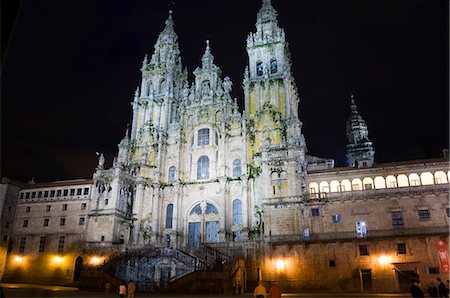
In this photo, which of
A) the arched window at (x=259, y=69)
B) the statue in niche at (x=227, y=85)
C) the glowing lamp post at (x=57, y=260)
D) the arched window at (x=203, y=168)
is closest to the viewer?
the glowing lamp post at (x=57, y=260)

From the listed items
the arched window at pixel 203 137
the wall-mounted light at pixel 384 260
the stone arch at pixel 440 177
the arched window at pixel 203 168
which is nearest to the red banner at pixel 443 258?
the wall-mounted light at pixel 384 260

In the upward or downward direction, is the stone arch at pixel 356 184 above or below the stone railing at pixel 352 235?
above

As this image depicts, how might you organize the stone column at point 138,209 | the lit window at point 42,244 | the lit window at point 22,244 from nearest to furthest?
the stone column at point 138,209
the lit window at point 42,244
the lit window at point 22,244

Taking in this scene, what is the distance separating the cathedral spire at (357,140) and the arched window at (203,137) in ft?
125

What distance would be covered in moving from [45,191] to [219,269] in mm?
32809

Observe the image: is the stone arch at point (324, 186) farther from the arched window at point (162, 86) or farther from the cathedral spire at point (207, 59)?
the arched window at point (162, 86)

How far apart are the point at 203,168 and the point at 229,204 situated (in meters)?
7.34

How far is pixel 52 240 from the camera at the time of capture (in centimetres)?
5047

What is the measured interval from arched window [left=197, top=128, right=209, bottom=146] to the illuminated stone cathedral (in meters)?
0.19

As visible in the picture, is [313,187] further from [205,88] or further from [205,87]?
[205,87]

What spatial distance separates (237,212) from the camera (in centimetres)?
4888

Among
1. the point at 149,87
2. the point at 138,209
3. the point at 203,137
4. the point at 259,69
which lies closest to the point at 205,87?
the point at 203,137

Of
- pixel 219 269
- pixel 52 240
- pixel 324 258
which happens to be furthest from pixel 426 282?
pixel 52 240

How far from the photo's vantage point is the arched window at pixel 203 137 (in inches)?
2156
